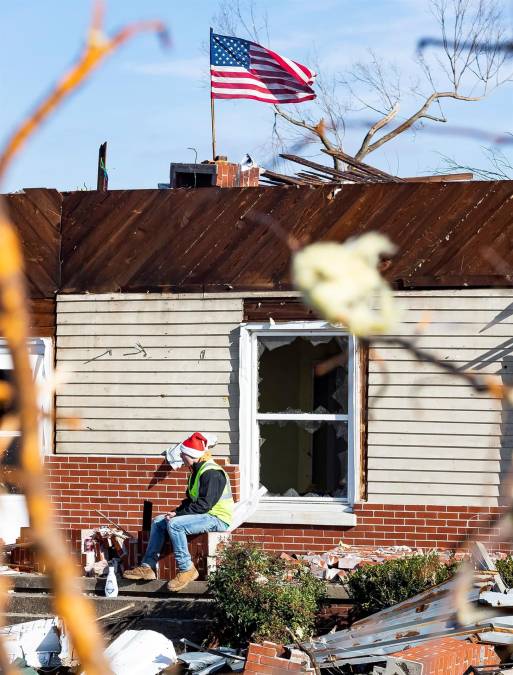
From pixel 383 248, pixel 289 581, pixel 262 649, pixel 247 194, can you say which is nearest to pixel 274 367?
pixel 247 194

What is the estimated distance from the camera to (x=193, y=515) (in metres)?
10.1

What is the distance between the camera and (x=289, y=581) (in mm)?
9250

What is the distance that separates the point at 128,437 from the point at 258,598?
317 centimetres

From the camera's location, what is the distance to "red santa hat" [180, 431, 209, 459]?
10.3 m

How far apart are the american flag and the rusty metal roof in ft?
7.34

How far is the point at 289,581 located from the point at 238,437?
2.13 meters

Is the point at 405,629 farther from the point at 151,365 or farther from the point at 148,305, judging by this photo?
the point at 148,305

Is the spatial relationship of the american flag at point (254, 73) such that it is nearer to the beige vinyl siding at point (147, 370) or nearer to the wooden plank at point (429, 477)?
the beige vinyl siding at point (147, 370)

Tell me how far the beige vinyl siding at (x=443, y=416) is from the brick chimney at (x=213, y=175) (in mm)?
3417

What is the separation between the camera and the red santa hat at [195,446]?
10.3 m

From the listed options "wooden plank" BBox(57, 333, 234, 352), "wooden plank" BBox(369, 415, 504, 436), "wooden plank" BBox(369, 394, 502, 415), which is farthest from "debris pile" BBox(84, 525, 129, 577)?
"wooden plank" BBox(369, 394, 502, 415)

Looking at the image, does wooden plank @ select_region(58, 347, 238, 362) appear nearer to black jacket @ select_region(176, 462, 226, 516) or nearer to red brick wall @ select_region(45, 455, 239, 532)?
red brick wall @ select_region(45, 455, 239, 532)

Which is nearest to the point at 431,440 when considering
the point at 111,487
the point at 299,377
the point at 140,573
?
the point at 299,377

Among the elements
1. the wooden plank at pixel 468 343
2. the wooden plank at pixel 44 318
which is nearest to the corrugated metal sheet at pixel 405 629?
the wooden plank at pixel 468 343
